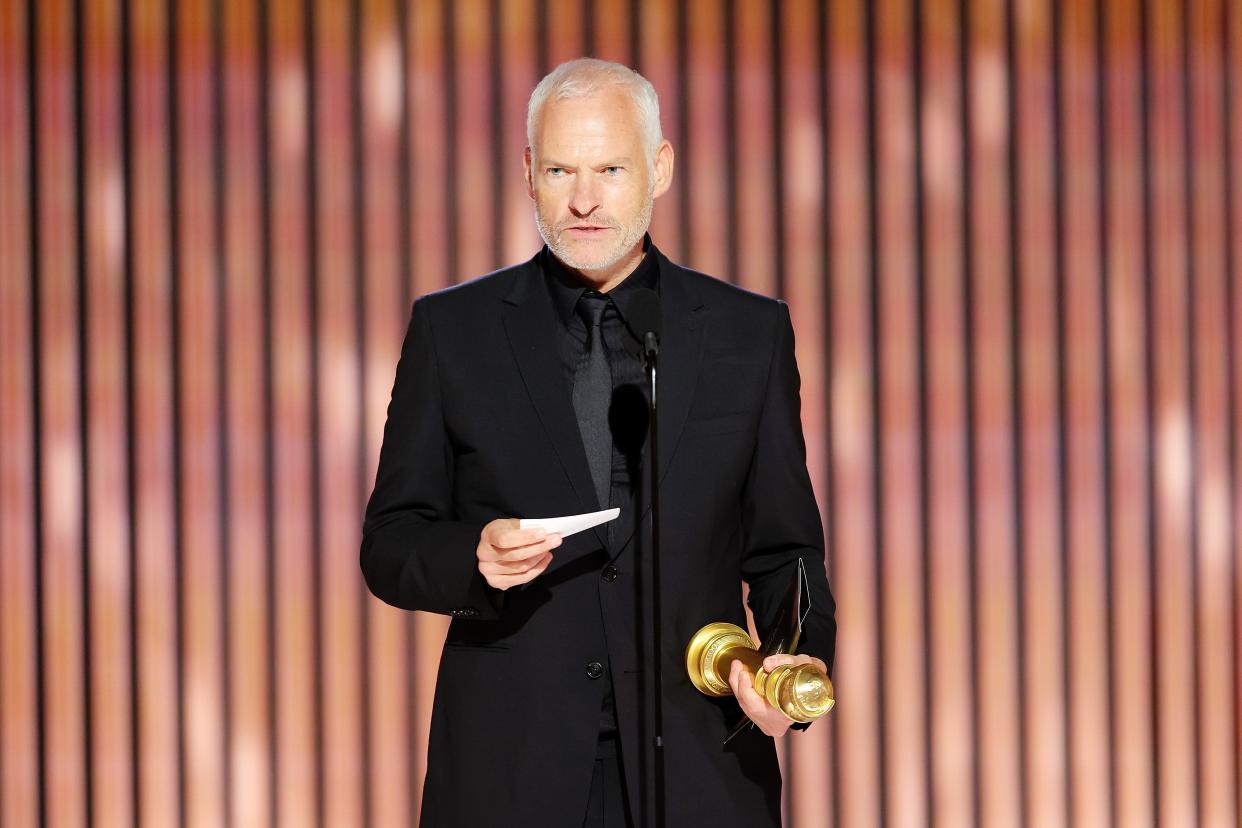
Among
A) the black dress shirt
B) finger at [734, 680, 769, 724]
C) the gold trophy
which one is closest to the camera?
the gold trophy

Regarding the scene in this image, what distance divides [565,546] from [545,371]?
212 millimetres

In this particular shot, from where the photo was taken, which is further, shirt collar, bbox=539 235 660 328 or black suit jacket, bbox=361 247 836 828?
shirt collar, bbox=539 235 660 328

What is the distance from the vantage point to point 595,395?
1.60 m

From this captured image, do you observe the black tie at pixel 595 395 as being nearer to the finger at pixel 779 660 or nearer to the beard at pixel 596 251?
the beard at pixel 596 251

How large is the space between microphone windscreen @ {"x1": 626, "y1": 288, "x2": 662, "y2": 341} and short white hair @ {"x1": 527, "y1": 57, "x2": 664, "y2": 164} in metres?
0.35

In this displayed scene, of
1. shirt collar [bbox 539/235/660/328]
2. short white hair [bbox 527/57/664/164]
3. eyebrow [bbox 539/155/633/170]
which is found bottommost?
shirt collar [bbox 539/235/660/328]

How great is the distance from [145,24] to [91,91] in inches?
7.4

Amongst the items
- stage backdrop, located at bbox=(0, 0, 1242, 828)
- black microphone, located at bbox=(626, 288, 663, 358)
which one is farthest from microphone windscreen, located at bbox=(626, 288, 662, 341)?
stage backdrop, located at bbox=(0, 0, 1242, 828)

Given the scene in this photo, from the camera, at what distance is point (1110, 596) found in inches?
114

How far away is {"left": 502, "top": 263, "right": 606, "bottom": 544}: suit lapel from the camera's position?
152 centimetres

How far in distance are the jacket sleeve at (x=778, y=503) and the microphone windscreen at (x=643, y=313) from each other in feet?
1.24

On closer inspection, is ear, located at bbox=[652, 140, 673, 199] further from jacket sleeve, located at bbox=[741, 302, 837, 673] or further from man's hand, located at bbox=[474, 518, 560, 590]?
man's hand, located at bbox=[474, 518, 560, 590]

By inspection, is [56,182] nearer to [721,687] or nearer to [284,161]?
[284,161]

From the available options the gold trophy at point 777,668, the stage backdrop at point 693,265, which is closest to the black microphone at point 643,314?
the gold trophy at point 777,668
